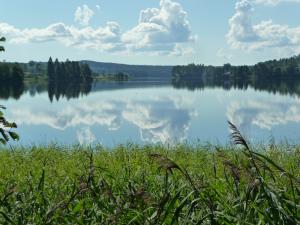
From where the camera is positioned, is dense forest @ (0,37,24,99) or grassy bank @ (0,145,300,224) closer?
grassy bank @ (0,145,300,224)

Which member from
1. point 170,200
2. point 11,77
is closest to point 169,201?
point 170,200

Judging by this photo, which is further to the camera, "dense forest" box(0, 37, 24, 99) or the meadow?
"dense forest" box(0, 37, 24, 99)

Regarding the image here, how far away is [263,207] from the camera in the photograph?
377 centimetres

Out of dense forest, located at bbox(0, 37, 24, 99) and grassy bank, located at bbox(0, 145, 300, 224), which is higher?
grassy bank, located at bbox(0, 145, 300, 224)

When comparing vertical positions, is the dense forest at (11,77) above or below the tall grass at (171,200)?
below

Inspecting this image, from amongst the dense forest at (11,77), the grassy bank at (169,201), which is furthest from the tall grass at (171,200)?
the dense forest at (11,77)

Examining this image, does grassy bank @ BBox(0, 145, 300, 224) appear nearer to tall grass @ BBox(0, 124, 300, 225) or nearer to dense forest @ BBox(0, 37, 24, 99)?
tall grass @ BBox(0, 124, 300, 225)

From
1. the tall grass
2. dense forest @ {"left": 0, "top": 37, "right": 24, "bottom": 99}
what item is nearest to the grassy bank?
the tall grass

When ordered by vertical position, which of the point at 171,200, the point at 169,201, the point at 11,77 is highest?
the point at 171,200

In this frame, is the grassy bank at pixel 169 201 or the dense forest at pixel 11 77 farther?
the dense forest at pixel 11 77

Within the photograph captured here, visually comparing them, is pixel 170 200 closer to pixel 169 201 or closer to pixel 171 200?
pixel 169 201

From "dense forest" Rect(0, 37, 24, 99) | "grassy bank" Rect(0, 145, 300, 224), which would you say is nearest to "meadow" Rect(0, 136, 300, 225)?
"grassy bank" Rect(0, 145, 300, 224)

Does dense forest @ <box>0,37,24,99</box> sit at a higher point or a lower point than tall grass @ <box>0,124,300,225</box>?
lower

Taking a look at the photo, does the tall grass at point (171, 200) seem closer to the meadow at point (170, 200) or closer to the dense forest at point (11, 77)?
the meadow at point (170, 200)
